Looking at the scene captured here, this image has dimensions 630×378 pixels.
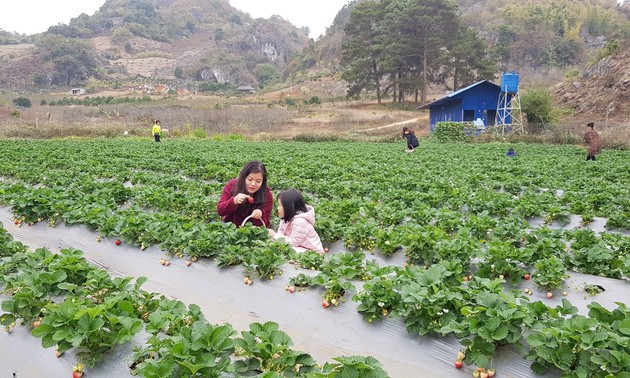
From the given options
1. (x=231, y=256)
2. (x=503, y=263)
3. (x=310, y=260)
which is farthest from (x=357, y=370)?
(x=503, y=263)

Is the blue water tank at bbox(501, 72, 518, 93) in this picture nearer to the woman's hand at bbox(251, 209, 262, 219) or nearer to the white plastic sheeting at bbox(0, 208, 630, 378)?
the white plastic sheeting at bbox(0, 208, 630, 378)

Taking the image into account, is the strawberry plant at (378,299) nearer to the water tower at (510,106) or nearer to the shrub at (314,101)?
the water tower at (510,106)

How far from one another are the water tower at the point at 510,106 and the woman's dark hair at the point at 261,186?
28.3 meters

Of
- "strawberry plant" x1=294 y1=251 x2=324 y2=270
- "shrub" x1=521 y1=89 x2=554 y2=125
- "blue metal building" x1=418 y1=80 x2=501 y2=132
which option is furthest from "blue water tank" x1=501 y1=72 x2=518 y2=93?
"strawberry plant" x1=294 y1=251 x2=324 y2=270

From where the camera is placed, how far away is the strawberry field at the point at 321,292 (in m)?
2.41

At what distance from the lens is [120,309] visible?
2846 millimetres

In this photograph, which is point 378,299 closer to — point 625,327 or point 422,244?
point 625,327

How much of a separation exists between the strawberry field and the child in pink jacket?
1.30 ft

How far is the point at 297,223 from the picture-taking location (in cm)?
484

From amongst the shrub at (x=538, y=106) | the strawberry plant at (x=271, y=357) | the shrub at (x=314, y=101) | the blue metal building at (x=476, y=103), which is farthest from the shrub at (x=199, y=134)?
the strawberry plant at (x=271, y=357)

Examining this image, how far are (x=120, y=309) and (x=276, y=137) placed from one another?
31.0m

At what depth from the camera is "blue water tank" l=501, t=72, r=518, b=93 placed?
3141 cm

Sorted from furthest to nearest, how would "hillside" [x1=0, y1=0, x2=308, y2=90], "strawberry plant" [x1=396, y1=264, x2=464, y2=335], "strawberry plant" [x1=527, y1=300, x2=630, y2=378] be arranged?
"hillside" [x1=0, y1=0, x2=308, y2=90] < "strawberry plant" [x1=396, y1=264, x2=464, y2=335] < "strawberry plant" [x1=527, y1=300, x2=630, y2=378]

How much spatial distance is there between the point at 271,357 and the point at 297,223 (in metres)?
2.48
